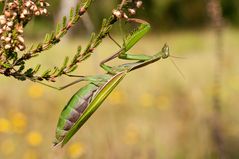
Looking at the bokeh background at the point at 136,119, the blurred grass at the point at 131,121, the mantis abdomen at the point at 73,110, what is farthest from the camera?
the blurred grass at the point at 131,121

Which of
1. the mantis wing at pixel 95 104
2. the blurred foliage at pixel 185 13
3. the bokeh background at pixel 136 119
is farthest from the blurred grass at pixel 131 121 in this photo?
the blurred foliage at pixel 185 13

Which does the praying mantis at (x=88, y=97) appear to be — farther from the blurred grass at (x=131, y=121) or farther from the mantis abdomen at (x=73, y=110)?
the blurred grass at (x=131, y=121)

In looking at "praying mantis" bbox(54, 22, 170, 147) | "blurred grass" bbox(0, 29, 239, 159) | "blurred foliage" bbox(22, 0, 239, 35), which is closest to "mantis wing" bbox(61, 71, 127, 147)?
"praying mantis" bbox(54, 22, 170, 147)

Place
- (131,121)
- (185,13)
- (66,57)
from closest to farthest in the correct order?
(66,57) < (131,121) < (185,13)

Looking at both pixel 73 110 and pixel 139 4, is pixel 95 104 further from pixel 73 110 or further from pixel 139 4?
pixel 139 4

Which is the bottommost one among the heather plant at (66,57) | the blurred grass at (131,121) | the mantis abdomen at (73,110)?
the blurred grass at (131,121)

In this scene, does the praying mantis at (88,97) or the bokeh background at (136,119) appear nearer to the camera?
the praying mantis at (88,97)

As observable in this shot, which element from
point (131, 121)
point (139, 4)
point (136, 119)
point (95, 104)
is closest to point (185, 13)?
point (136, 119)
